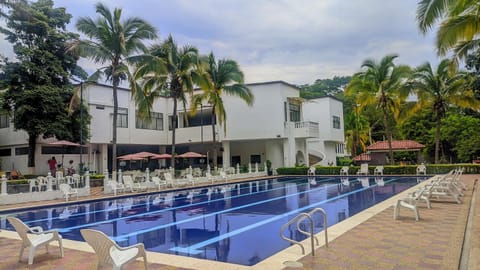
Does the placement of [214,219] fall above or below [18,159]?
below

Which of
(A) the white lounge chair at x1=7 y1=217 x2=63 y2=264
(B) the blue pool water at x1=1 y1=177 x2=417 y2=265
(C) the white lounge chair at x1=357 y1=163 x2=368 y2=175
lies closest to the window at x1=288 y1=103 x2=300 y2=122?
(C) the white lounge chair at x1=357 y1=163 x2=368 y2=175

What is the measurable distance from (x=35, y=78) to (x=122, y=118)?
7.46m

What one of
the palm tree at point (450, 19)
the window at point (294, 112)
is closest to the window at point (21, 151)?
the window at point (294, 112)

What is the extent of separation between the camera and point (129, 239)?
8469 millimetres

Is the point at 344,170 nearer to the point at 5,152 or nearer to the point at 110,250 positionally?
the point at 110,250

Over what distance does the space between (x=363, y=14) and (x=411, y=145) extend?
19.1m

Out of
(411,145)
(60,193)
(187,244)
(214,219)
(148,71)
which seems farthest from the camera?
(411,145)

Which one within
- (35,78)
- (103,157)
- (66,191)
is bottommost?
(66,191)

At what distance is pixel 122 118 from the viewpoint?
2953 centimetres

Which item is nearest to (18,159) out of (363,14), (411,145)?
(363,14)

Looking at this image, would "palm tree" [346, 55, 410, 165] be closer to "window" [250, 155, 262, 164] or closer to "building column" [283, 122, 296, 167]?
"building column" [283, 122, 296, 167]

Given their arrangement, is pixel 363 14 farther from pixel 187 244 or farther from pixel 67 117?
pixel 67 117

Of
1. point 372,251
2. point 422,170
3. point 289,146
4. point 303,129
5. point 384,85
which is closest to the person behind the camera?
point 372,251

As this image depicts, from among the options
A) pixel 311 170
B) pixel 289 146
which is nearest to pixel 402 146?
pixel 311 170
